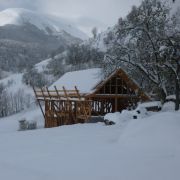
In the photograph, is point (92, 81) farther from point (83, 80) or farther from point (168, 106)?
point (168, 106)

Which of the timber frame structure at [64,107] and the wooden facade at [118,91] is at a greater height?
the wooden facade at [118,91]

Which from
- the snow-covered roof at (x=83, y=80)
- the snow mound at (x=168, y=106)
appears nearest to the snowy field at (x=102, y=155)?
the snow mound at (x=168, y=106)

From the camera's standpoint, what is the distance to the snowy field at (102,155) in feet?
26.1

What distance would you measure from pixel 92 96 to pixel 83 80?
3.36 meters

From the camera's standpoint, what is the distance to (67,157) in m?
9.78

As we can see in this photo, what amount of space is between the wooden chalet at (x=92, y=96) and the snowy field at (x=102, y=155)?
47.7ft

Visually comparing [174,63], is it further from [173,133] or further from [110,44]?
[173,133]

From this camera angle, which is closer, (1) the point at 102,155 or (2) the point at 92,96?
(1) the point at 102,155

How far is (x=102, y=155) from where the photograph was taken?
9820 mm

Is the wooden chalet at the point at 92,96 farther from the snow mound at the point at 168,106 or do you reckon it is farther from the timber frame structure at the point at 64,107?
the snow mound at the point at 168,106

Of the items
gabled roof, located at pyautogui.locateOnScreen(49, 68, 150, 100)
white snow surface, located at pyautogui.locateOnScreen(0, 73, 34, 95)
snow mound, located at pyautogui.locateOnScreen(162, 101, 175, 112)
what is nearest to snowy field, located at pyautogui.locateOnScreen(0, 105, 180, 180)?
snow mound, located at pyautogui.locateOnScreen(162, 101, 175, 112)

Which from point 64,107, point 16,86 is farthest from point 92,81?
point 16,86

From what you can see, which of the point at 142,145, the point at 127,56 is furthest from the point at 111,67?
the point at 142,145

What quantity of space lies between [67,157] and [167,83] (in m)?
18.9
